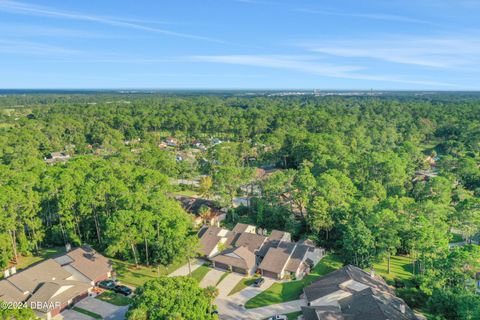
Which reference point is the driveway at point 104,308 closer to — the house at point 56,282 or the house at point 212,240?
the house at point 56,282

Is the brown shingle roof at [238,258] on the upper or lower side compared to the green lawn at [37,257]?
upper

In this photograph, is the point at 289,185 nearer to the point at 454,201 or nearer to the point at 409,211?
the point at 409,211

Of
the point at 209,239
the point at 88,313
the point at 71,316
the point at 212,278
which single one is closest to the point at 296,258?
the point at 212,278

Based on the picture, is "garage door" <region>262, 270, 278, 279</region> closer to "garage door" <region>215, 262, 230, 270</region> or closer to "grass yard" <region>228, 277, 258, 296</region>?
"grass yard" <region>228, 277, 258, 296</region>

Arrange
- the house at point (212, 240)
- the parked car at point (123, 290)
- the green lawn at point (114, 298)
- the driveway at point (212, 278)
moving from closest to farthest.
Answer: the green lawn at point (114, 298) < the parked car at point (123, 290) < the driveway at point (212, 278) < the house at point (212, 240)

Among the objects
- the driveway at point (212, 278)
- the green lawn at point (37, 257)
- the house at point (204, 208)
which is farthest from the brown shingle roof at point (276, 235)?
the green lawn at point (37, 257)

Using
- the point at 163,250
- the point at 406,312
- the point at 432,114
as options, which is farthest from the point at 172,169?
the point at 432,114

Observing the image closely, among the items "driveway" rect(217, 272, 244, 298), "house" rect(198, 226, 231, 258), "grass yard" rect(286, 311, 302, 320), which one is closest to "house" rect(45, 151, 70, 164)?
"house" rect(198, 226, 231, 258)
